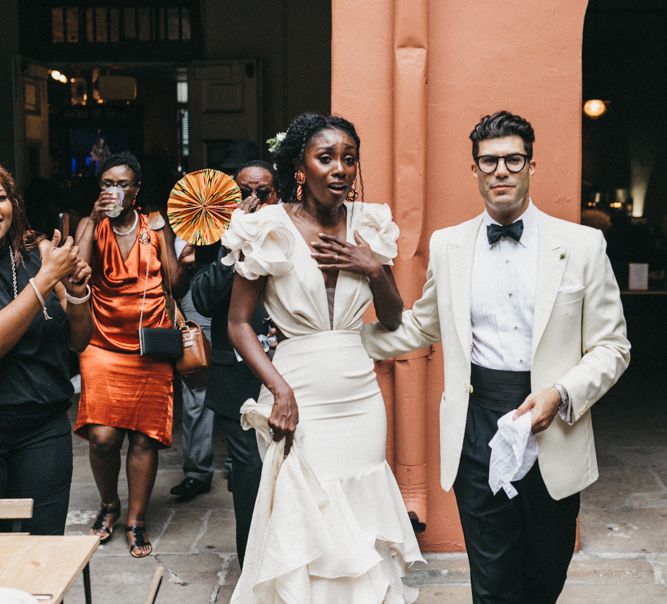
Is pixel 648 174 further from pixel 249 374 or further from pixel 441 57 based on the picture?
pixel 249 374

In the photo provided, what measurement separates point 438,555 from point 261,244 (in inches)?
98.2

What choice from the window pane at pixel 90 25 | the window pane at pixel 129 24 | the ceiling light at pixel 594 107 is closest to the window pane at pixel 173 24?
the window pane at pixel 129 24

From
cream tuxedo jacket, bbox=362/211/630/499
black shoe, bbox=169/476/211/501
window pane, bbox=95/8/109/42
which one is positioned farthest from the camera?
window pane, bbox=95/8/109/42

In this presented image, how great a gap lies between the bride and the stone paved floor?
4.17ft

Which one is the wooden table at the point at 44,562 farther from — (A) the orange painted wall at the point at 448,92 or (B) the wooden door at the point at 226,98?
(B) the wooden door at the point at 226,98

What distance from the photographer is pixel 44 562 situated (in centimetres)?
271

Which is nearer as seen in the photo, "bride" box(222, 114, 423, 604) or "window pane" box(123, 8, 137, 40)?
"bride" box(222, 114, 423, 604)

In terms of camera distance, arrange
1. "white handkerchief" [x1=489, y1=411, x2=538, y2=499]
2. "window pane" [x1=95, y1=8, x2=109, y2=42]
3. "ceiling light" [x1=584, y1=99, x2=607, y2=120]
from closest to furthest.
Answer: "white handkerchief" [x1=489, y1=411, x2=538, y2=499], "window pane" [x1=95, y1=8, x2=109, y2=42], "ceiling light" [x1=584, y1=99, x2=607, y2=120]

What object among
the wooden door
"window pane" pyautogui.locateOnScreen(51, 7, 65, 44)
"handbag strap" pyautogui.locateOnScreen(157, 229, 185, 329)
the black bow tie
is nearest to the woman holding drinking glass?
the black bow tie

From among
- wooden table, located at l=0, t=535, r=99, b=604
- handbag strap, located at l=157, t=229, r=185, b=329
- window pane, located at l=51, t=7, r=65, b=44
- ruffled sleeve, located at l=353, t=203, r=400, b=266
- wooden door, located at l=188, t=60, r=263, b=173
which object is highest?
window pane, located at l=51, t=7, r=65, b=44

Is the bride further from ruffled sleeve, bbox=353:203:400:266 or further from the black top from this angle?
the black top

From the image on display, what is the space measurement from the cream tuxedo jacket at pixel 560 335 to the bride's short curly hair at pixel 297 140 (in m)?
0.59

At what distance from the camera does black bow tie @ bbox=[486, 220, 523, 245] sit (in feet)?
11.2

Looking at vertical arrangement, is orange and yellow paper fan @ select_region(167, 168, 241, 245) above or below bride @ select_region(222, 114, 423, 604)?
above
